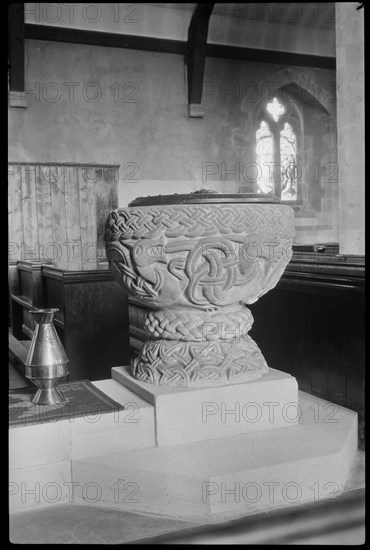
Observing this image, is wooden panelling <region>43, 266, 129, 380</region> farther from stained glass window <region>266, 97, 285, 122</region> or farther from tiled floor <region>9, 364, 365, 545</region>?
stained glass window <region>266, 97, 285, 122</region>

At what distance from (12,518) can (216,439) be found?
790mm

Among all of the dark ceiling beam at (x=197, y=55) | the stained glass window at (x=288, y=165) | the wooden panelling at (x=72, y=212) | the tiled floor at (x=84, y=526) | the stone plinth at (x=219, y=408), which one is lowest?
the tiled floor at (x=84, y=526)

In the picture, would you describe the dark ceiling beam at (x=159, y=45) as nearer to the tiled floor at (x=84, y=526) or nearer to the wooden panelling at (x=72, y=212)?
the wooden panelling at (x=72, y=212)

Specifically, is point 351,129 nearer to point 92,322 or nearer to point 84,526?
point 92,322

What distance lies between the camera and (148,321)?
2.55 m

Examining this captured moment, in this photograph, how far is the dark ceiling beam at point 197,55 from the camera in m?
8.88

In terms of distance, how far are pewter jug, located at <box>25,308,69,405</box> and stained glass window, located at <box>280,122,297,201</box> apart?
838 centimetres

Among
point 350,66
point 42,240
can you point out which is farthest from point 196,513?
point 42,240

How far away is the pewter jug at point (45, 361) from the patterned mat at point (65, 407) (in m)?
0.04

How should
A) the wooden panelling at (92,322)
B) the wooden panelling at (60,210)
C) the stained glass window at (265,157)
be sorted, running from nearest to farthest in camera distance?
the wooden panelling at (92,322)
the wooden panelling at (60,210)
the stained glass window at (265,157)

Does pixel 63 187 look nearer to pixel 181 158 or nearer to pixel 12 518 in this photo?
pixel 181 158

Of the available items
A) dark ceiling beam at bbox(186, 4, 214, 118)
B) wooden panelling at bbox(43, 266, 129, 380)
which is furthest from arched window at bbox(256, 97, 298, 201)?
wooden panelling at bbox(43, 266, 129, 380)

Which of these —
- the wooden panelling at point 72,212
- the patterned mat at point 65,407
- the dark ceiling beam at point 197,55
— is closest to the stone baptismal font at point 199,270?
the patterned mat at point 65,407

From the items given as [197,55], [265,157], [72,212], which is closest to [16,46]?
[72,212]
